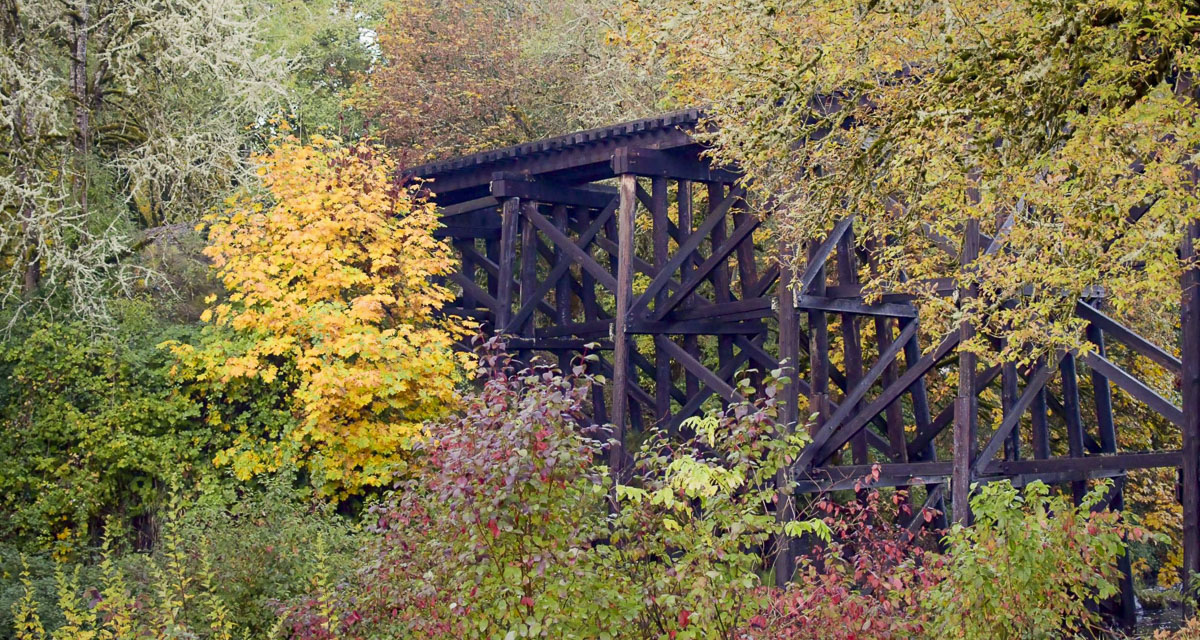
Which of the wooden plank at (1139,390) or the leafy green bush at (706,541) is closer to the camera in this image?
the leafy green bush at (706,541)

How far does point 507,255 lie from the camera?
13852 mm

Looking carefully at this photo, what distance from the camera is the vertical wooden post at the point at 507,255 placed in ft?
45.2

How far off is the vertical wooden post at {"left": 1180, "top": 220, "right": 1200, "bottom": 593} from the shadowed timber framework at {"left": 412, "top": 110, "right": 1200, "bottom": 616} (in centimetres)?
1

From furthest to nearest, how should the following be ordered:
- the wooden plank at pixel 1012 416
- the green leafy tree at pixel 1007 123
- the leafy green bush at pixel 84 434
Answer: the leafy green bush at pixel 84 434
the wooden plank at pixel 1012 416
the green leafy tree at pixel 1007 123

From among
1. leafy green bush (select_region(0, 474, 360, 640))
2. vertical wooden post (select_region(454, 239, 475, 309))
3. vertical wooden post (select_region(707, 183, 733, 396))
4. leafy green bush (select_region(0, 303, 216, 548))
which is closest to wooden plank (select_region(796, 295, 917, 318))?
vertical wooden post (select_region(707, 183, 733, 396))

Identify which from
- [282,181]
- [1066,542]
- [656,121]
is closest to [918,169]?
[1066,542]

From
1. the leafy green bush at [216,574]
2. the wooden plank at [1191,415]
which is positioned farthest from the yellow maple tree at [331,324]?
the wooden plank at [1191,415]

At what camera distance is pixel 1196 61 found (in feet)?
20.8

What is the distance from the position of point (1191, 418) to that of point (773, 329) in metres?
6.81

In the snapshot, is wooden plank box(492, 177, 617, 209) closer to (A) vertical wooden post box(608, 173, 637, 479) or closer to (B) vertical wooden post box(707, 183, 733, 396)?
(B) vertical wooden post box(707, 183, 733, 396)

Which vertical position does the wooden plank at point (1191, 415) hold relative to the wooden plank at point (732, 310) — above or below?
below

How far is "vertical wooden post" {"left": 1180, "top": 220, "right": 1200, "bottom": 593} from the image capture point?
8961 mm

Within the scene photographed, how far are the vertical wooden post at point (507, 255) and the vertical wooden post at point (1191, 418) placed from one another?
6.85 m

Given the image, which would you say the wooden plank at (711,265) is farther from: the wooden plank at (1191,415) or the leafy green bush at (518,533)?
the leafy green bush at (518,533)
